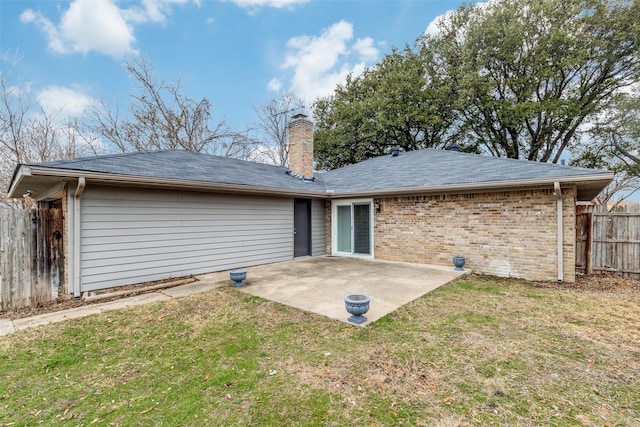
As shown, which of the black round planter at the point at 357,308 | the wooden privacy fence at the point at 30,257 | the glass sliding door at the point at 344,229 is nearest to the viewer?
the black round planter at the point at 357,308

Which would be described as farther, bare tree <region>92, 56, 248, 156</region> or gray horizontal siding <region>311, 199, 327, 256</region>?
bare tree <region>92, 56, 248, 156</region>

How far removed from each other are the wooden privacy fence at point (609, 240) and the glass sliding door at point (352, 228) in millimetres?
5329

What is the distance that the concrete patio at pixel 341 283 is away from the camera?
482 centimetres

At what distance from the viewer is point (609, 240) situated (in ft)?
23.2

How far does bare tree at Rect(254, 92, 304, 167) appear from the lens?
19.1m

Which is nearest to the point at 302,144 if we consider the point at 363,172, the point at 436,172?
the point at 363,172

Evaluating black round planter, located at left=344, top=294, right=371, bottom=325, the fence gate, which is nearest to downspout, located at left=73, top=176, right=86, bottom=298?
black round planter, located at left=344, top=294, right=371, bottom=325

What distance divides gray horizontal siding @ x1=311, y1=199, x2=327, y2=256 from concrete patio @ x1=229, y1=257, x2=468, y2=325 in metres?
1.33

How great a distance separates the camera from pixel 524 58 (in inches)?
566

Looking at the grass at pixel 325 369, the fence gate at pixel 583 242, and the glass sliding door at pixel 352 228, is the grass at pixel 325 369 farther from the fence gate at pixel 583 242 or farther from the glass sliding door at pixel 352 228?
the glass sliding door at pixel 352 228

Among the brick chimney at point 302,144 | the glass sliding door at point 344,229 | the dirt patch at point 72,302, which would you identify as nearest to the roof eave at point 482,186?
the glass sliding door at point 344,229

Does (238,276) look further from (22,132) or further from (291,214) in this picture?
(22,132)

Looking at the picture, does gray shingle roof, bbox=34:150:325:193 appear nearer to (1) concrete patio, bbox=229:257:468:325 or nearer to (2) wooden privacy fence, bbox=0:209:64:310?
(2) wooden privacy fence, bbox=0:209:64:310

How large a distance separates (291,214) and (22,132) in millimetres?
10860
